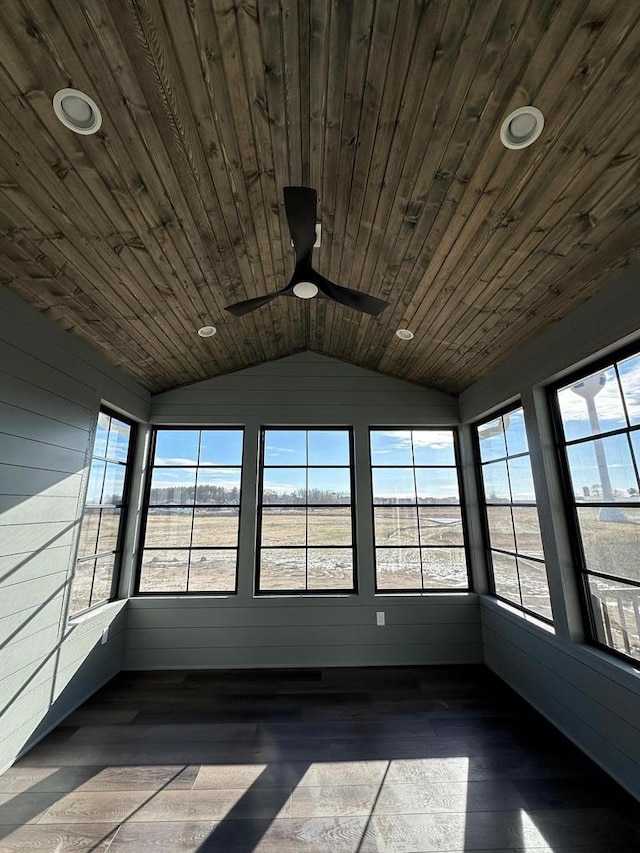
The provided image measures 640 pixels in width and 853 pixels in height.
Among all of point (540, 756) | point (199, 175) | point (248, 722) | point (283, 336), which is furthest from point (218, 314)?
point (540, 756)

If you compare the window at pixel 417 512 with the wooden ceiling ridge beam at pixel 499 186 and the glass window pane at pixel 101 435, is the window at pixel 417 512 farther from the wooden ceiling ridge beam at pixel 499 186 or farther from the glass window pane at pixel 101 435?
the glass window pane at pixel 101 435

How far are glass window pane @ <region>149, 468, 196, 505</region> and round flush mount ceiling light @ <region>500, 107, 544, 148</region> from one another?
3.81 metres

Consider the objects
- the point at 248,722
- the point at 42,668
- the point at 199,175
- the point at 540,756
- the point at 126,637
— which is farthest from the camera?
the point at 126,637

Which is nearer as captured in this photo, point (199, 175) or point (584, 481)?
point (199, 175)

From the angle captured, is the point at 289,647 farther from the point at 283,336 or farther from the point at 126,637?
the point at 283,336

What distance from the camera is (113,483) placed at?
145 inches

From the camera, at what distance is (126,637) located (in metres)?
3.69

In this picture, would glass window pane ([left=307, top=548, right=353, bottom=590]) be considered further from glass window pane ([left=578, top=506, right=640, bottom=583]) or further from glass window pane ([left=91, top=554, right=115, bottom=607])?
glass window pane ([left=578, top=506, right=640, bottom=583])

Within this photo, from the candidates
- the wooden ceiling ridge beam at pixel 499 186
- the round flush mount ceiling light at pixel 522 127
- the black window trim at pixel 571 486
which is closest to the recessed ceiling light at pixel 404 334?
the wooden ceiling ridge beam at pixel 499 186

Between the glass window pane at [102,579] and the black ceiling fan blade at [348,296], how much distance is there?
10.4 feet

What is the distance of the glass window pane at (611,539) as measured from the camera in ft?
7.23

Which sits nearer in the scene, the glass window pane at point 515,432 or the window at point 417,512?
the glass window pane at point 515,432

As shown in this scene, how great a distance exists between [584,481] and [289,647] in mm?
3038

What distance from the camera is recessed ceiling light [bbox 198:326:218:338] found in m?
3.27
